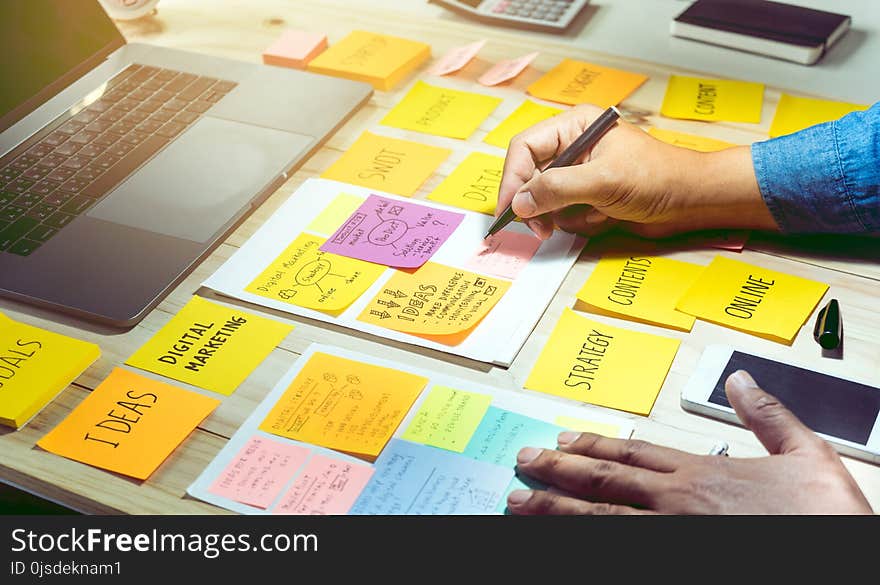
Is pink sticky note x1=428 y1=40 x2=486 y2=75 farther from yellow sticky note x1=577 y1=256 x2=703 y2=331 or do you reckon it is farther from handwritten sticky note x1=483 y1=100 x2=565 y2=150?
yellow sticky note x1=577 y1=256 x2=703 y2=331

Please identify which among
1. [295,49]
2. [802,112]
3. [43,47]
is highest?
[43,47]

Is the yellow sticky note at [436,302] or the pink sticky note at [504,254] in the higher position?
the yellow sticky note at [436,302]

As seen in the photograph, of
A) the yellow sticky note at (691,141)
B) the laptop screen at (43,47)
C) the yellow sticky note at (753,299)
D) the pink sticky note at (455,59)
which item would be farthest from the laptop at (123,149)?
the yellow sticky note at (753,299)

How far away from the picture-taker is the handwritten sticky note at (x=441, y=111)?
1.19 meters

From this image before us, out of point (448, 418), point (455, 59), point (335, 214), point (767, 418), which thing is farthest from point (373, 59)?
point (767, 418)

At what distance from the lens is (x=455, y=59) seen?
4.36ft

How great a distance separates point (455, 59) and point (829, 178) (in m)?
0.56

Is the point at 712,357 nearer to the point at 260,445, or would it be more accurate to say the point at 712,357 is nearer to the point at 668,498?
the point at 668,498

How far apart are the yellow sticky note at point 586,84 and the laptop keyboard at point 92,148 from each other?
16.1 inches

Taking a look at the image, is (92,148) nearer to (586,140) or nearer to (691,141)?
(586,140)

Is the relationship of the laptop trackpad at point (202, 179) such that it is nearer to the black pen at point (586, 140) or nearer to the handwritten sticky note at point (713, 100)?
the black pen at point (586, 140)

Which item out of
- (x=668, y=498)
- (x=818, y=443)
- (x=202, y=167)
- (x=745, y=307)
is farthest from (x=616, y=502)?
(x=202, y=167)

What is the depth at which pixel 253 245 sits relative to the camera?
40.1 inches

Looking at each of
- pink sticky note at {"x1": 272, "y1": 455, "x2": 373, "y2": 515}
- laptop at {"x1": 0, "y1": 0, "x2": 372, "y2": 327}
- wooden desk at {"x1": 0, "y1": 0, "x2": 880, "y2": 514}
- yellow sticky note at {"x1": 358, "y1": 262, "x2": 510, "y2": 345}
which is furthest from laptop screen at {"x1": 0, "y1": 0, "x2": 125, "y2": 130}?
pink sticky note at {"x1": 272, "y1": 455, "x2": 373, "y2": 515}
